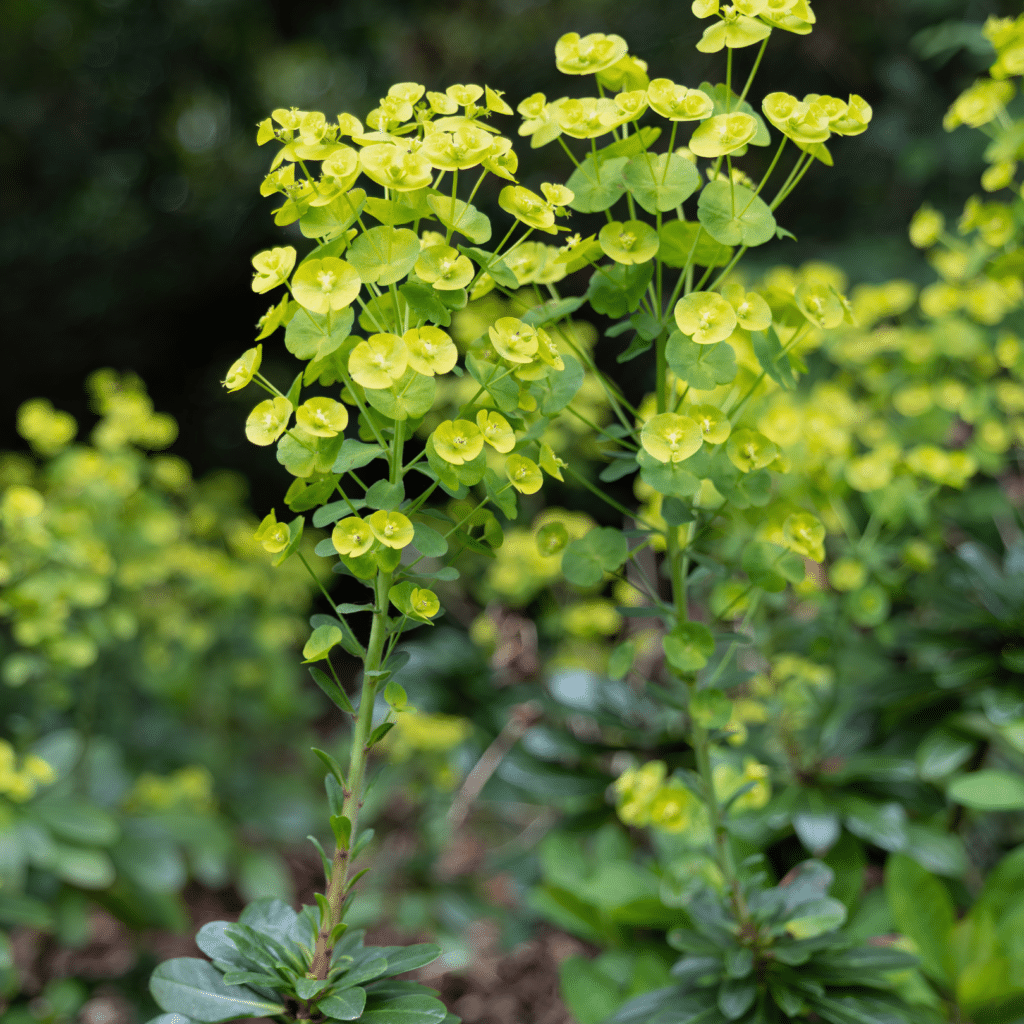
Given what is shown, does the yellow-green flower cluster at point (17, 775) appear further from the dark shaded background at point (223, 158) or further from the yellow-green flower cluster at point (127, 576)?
the dark shaded background at point (223, 158)

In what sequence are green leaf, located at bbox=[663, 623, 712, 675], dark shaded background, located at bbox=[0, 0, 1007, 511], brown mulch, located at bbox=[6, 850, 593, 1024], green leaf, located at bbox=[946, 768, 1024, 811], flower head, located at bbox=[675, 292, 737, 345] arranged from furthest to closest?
dark shaded background, located at bbox=[0, 0, 1007, 511]
brown mulch, located at bbox=[6, 850, 593, 1024]
green leaf, located at bbox=[946, 768, 1024, 811]
green leaf, located at bbox=[663, 623, 712, 675]
flower head, located at bbox=[675, 292, 737, 345]

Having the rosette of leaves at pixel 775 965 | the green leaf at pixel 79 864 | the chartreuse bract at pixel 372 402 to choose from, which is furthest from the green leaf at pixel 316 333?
the green leaf at pixel 79 864

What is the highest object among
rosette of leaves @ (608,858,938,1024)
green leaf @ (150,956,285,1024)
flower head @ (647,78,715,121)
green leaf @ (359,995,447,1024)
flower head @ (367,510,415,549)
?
flower head @ (647,78,715,121)

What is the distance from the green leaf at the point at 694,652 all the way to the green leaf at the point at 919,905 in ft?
2.07

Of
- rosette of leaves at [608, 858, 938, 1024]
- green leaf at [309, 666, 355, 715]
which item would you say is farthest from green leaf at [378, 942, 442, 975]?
rosette of leaves at [608, 858, 938, 1024]

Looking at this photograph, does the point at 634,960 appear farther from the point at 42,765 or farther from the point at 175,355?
the point at 175,355

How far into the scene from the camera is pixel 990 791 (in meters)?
1.27

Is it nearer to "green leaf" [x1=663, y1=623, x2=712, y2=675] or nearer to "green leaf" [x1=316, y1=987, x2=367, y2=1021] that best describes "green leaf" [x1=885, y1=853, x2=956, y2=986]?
"green leaf" [x1=663, y1=623, x2=712, y2=675]

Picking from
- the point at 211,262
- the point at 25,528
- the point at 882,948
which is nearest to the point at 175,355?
the point at 211,262

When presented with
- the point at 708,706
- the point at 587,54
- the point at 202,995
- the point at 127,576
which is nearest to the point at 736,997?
the point at 708,706

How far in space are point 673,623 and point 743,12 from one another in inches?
25.9

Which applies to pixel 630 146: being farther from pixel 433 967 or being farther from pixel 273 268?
pixel 433 967

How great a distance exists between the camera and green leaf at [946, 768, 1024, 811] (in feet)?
4.10

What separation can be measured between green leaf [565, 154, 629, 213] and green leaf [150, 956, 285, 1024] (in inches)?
33.4
